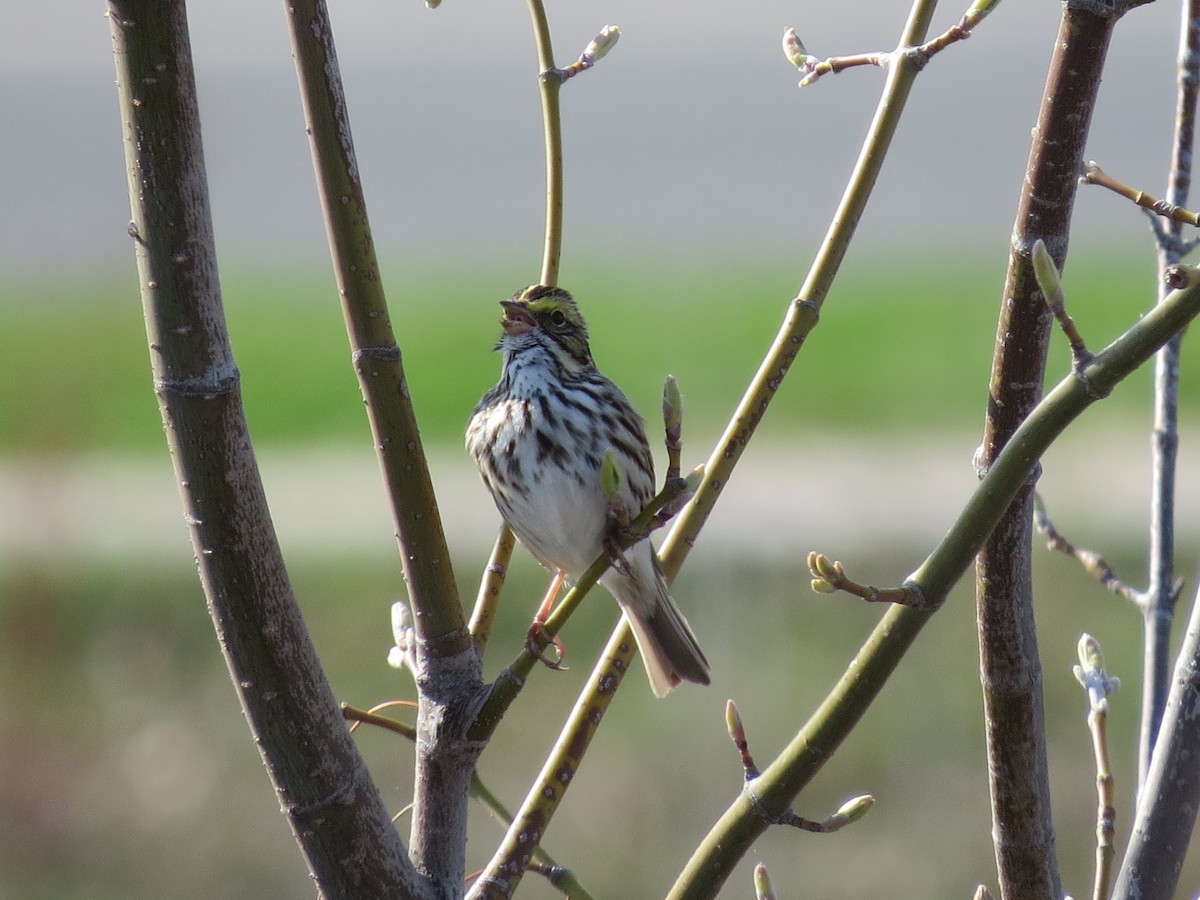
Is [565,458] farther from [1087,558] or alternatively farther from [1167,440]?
[1167,440]

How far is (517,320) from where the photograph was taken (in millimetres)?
2811

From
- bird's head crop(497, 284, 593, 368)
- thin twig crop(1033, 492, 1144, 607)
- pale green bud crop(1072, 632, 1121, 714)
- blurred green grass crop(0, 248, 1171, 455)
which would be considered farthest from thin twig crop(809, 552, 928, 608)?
blurred green grass crop(0, 248, 1171, 455)

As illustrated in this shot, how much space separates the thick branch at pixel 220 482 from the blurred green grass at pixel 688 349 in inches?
271

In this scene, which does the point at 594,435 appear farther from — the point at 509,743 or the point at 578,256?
the point at 578,256

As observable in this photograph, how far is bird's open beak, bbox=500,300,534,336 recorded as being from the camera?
9.16 ft

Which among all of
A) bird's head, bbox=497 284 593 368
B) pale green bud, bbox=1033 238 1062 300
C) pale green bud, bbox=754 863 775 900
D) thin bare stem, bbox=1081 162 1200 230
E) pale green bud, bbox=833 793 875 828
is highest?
bird's head, bbox=497 284 593 368

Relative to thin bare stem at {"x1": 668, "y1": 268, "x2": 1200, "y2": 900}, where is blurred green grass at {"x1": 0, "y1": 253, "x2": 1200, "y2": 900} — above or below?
below

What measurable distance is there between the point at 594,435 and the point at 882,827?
10.2ft

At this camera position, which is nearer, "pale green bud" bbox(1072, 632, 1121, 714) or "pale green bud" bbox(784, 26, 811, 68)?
"pale green bud" bbox(1072, 632, 1121, 714)

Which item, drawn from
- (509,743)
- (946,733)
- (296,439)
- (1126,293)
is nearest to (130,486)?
(296,439)

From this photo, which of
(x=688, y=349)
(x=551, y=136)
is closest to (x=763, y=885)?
(x=551, y=136)

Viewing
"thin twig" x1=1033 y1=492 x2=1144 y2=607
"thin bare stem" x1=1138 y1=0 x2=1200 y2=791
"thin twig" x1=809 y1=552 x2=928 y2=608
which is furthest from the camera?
"thin twig" x1=1033 y1=492 x2=1144 y2=607

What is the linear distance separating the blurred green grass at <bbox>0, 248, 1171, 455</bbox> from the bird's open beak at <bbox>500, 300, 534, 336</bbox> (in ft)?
17.3

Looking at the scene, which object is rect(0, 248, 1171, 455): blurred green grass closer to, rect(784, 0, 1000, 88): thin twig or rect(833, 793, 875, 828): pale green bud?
rect(784, 0, 1000, 88): thin twig
